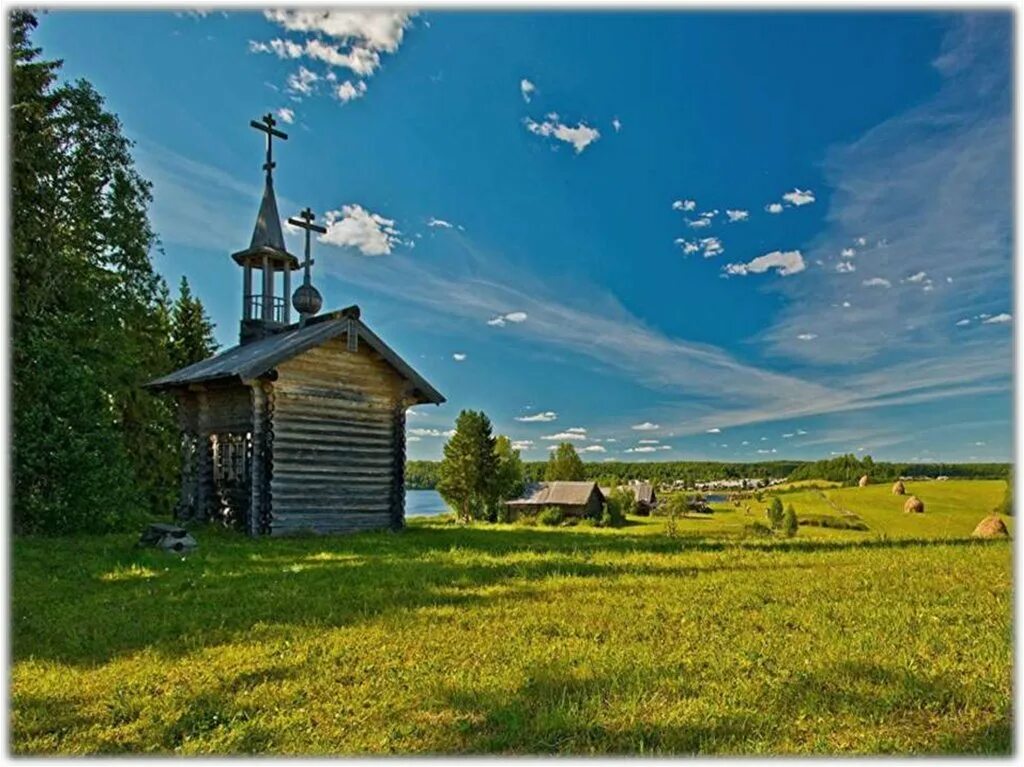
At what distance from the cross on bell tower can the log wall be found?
503 cm

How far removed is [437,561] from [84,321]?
17149mm

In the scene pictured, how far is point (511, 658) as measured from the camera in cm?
582

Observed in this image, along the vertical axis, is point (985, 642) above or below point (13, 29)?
below

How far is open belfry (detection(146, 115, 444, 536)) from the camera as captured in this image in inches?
669

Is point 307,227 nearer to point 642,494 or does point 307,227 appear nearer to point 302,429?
point 302,429

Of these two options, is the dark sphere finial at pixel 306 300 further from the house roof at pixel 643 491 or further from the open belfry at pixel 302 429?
the house roof at pixel 643 491

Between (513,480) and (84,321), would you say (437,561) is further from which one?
(513,480)

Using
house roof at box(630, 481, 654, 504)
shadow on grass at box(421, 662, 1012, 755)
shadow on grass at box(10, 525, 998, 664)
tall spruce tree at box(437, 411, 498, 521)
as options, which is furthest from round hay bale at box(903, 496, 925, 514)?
house roof at box(630, 481, 654, 504)

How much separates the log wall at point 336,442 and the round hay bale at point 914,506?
34.3 metres

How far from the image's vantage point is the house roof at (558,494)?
69312 millimetres

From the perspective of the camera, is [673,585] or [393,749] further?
[673,585]

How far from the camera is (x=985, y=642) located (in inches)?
247

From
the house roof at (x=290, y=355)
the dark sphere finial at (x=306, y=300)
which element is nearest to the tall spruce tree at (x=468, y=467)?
the dark sphere finial at (x=306, y=300)

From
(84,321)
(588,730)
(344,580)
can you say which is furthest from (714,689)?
(84,321)
